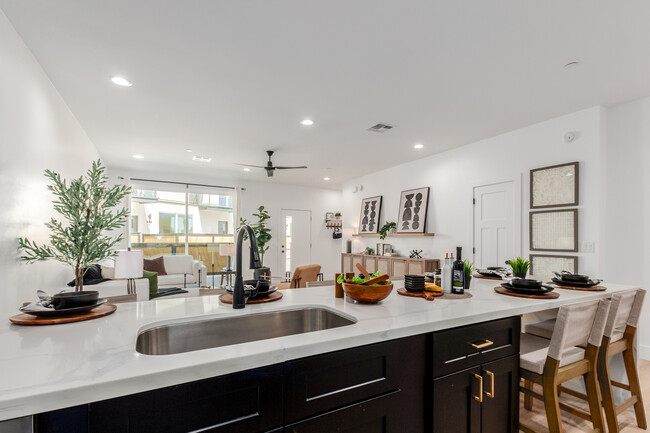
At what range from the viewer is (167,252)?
7488 millimetres

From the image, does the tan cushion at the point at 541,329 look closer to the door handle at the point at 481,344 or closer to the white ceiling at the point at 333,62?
the door handle at the point at 481,344

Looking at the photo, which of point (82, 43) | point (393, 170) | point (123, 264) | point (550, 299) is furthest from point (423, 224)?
point (82, 43)

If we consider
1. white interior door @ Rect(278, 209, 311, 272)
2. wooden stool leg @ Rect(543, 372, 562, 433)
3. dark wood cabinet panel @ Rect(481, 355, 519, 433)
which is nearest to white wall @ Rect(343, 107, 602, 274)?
white interior door @ Rect(278, 209, 311, 272)

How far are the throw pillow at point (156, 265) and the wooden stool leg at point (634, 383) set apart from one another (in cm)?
696

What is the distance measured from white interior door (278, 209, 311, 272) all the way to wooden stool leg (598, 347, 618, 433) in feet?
22.7

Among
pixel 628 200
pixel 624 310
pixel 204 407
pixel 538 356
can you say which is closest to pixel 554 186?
pixel 628 200

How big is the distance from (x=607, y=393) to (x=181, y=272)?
688 cm

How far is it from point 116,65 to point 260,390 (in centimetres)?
288

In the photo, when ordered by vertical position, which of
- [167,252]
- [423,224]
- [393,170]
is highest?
[393,170]

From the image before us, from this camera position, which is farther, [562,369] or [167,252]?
[167,252]

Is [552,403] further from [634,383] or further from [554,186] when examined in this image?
[554,186]

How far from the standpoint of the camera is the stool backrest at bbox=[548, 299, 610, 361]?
1524 millimetres

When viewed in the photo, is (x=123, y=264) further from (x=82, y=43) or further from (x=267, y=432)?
(x=267, y=432)

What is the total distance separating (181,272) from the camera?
22.4 ft
